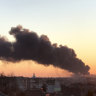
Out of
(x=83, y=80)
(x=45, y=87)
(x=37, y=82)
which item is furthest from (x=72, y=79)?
(x=45, y=87)

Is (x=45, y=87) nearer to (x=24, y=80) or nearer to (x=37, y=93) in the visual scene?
(x=24, y=80)

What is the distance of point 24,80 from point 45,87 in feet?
41.5

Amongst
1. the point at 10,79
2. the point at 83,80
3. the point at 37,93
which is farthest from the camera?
the point at 83,80

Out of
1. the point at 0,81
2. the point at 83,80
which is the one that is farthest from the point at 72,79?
the point at 0,81

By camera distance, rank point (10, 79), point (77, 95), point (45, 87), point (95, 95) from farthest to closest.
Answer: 1. point (10, 79)
2. point (45, 87)
3. point (77, 95)
4. point (95, 95)

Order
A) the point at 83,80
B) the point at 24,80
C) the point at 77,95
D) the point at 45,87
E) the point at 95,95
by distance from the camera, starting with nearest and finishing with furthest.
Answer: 1. the point at 95,95
2. the point at 77,95
3. the point at 45,87
4. the point at 24,80
5. the point at 83,80

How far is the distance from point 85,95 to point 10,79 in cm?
2810

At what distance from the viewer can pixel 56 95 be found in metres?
62.4

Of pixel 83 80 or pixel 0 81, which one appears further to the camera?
pixel 83 80

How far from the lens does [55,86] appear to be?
75438 millimetres

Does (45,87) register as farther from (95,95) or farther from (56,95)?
(95,95)

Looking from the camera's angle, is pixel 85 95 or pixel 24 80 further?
pixel 24 80

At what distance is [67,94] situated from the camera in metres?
63.0

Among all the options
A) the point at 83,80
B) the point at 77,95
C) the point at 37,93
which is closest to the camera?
the point at 37,93
